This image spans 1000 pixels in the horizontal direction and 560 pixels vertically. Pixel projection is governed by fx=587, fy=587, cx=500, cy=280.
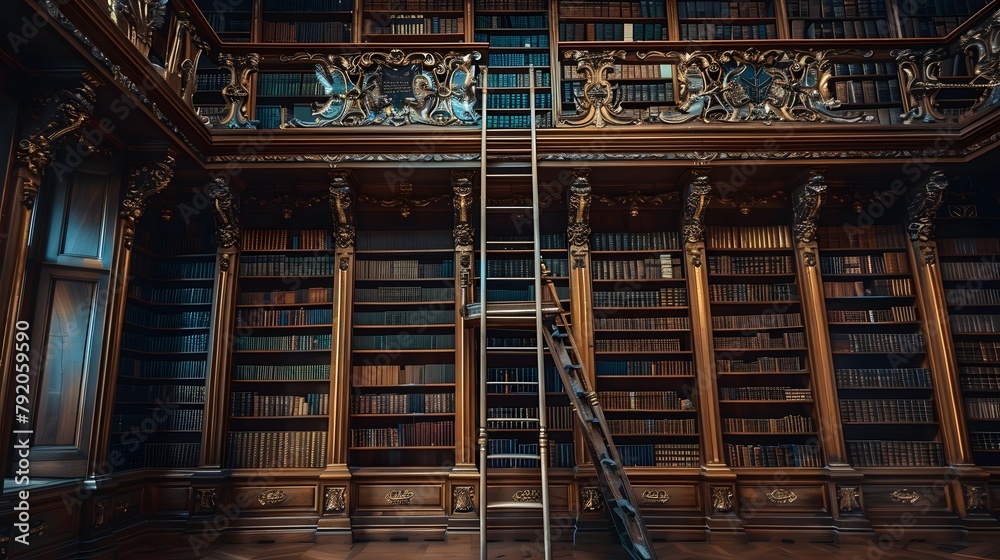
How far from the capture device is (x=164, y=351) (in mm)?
4930

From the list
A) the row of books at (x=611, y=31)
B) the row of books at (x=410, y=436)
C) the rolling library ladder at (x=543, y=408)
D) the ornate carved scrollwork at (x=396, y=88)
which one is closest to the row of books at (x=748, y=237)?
the rolling library ladder at (x=543, y=408)

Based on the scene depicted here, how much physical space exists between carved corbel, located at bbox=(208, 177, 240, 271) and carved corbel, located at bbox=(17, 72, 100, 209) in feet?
4.52

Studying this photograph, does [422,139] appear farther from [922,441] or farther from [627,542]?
[922,441]

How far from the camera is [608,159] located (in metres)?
4.72

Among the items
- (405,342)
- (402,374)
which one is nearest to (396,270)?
(405,342)

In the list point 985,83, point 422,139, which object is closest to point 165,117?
point 422,139

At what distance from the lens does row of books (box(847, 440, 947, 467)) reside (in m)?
4.75

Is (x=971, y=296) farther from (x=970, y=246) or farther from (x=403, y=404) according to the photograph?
(x=403, y=404)

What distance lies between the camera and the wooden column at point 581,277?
15.7ft

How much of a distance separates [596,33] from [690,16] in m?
0.98

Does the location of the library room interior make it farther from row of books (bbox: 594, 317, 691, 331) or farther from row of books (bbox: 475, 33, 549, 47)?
row of books (bbox: 475, 33, 549, 47)

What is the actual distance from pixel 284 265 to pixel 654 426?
3.44m

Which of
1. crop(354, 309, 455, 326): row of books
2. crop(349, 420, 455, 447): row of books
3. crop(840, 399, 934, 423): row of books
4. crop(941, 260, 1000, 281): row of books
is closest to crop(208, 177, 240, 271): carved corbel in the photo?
crop(354, 309, 455, 326): row of books

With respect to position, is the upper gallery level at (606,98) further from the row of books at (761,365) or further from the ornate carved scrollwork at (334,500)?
the ornate carved scrollwork at (334,500)
